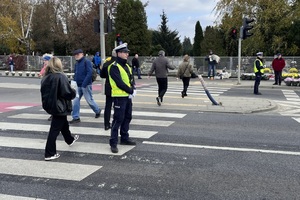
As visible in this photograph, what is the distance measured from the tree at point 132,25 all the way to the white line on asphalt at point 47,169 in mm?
29701

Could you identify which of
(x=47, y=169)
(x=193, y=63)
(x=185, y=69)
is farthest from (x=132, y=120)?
(x=193, y=63)

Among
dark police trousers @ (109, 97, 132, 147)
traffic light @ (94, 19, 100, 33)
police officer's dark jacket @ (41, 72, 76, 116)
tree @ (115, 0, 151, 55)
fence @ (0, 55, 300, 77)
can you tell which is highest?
tree @ (115, 0, 151, 55)

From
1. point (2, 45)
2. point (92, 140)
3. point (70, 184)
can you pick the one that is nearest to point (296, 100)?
point (92, 140)

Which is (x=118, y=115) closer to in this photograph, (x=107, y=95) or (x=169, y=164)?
(x=169, y=164)

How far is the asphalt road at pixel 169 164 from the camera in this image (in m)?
4.45

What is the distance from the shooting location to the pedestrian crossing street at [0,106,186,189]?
5266mm

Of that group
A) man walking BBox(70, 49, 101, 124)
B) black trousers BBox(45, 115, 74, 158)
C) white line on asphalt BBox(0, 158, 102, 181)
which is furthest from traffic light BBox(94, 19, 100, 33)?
white line on asphalt BBox(0, 158, 102, 181)

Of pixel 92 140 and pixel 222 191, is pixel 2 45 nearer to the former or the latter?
pixel 92 140

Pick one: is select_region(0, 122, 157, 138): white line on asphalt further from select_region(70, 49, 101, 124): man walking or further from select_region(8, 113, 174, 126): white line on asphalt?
select_region(8, 113, 174, 126): white line on asphalt

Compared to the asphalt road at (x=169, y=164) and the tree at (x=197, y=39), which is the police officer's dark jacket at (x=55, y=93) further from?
the tree at (x=197, y=39)

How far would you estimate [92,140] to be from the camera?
707cm

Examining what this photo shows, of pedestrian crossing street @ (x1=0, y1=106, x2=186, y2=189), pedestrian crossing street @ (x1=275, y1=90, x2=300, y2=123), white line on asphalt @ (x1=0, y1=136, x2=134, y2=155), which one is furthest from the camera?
pedestrian crossing street @ (x1=275, y1=90, x2=300, y2=123)

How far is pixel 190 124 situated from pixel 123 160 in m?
3.33

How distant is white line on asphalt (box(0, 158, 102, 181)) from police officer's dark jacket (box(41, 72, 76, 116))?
85 cm
